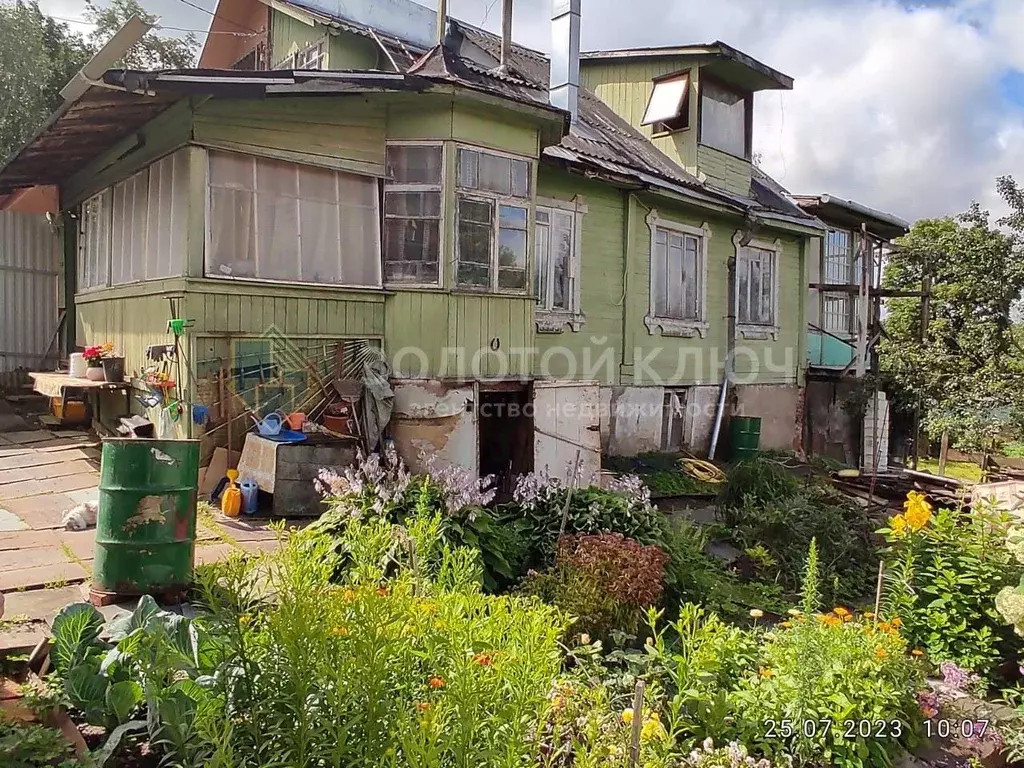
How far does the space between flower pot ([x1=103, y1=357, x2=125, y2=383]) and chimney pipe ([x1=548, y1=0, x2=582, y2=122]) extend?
6382mm

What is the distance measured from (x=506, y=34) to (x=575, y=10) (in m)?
1.10

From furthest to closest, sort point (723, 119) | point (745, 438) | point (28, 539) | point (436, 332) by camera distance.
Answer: point (723, 119) → point (745, 438) → point (436, 332) → point (28, 539)

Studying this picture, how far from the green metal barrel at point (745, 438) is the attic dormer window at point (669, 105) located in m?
5.18

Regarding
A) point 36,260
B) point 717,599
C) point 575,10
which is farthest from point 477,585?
point 36,260

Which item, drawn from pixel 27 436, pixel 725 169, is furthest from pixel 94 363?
pixel 725 169

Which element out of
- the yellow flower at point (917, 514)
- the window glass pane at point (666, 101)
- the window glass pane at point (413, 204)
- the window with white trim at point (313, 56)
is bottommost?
the yellow flower at point (917, 514)

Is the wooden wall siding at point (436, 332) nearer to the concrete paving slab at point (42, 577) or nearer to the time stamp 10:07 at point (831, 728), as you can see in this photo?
the concrete paving slab at point (42, 577)

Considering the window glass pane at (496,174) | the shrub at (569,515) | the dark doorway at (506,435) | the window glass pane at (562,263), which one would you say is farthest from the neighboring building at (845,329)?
the shrub at (569,515)

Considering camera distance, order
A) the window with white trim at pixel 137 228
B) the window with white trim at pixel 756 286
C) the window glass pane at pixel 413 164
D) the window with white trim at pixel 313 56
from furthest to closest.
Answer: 1. the window with white trim at pixel 756 286
2. the window with white trim at pixel 313 56
3. the window glass pane at pixel 413 164
4. the window with white trim at pixel 137 228

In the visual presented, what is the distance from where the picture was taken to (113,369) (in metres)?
7.98

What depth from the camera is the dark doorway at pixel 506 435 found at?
8648 millimetres

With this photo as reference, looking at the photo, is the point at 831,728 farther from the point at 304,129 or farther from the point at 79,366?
the point at 79,366

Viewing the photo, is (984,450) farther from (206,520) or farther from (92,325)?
(92,325)

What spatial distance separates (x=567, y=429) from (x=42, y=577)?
558 centimetres
